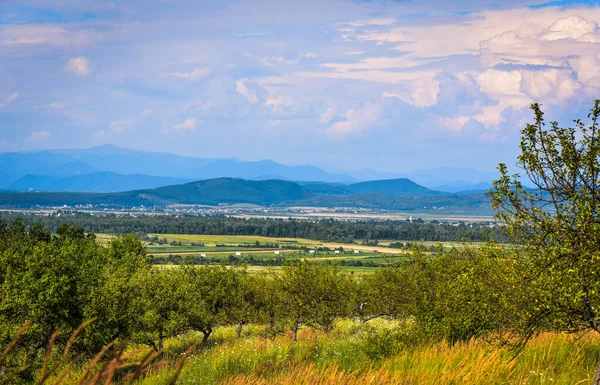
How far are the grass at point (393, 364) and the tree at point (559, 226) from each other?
734mm

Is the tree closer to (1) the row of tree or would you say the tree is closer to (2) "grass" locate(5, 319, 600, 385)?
(2) "grass" locate(5, 319, 600, 385)

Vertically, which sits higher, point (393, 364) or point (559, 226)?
point (559, 226)

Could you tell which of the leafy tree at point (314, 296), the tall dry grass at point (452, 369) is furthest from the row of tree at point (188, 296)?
the tall dry grass at point (452, 369)

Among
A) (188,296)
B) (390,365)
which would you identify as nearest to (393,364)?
(390,365)

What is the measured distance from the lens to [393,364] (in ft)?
37.9

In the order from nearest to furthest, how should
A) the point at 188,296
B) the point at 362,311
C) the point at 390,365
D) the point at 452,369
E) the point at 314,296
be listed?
the point at 452,369 → the point at 390,365 → the point at 188,296 → the point at 314,296 → the point at 362,311

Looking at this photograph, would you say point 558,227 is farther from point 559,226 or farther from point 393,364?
point 393,364

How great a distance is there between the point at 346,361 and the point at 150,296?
127 feet

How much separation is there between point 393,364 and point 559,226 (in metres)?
4.68

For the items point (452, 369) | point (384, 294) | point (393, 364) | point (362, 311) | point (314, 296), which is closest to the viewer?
point (452, 369)

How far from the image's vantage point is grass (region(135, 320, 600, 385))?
974cm

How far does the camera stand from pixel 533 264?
13.1 meters

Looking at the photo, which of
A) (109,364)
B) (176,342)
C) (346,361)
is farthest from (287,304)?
(109,364)

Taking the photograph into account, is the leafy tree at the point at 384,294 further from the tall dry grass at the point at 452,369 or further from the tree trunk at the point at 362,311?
the tall dry grass at the point at 452,369
